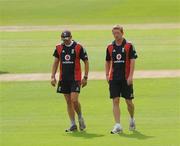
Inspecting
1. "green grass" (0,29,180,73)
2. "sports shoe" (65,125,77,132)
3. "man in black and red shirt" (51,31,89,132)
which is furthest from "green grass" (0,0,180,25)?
"sports shoe" (65,125,77,132)

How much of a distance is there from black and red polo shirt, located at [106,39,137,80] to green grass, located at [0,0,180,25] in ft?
131

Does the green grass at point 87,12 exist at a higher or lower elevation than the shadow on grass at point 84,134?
higher

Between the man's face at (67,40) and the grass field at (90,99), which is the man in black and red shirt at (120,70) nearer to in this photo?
the grass field at (90,99)

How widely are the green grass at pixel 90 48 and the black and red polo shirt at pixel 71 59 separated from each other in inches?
488

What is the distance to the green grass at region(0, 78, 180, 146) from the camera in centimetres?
1489

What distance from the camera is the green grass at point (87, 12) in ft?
190

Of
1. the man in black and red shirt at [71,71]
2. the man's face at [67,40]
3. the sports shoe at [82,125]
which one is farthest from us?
the sports shoe at [82,125]

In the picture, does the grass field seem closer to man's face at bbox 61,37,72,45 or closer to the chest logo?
the chest logo

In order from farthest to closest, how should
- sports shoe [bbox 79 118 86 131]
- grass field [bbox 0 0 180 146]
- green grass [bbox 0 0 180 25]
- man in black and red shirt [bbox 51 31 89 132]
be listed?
1. green grass [bbox 0 0 180 25]
2. sports shoe [bbox 79 118 86 131]
3. man in black and red shirt [bbox 51 31 89 132]
4. grass field [bbox 0 0 180 146]

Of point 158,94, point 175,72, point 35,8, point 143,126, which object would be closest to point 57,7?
point 35,8

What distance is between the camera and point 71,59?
52.6ft

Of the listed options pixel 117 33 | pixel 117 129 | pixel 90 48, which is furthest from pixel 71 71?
pixel 90 48

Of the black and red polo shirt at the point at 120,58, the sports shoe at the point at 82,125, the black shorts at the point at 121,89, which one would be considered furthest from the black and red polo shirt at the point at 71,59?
the sports shoe at the point at 82,125

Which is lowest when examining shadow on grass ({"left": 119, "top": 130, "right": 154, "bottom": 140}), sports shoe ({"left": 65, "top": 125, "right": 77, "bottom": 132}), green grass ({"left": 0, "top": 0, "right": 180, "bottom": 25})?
shadow on grass ({"left": 119, "top": 130, "right": 154, "bottom": 140})
